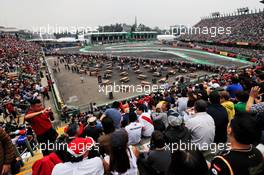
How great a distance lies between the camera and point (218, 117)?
419cm

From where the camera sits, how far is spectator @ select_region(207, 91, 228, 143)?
419cm

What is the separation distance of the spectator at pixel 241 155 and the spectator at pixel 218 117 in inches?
77.3

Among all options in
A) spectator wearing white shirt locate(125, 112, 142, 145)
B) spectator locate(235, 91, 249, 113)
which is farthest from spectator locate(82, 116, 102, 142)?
spectator locate(235, 91, 249, 113)

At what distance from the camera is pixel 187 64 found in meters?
34.0

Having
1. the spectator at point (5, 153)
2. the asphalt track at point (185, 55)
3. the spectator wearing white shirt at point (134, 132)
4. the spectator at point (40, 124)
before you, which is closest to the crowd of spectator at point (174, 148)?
the spectator wearing white shirt at point (134, 132)

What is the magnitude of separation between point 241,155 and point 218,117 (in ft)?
7.05

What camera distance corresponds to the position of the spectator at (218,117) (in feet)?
13.7

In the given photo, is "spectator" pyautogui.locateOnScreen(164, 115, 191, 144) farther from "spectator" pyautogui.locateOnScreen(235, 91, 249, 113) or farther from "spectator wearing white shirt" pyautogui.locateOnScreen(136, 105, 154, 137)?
"spectator" pyautogui.locateOnScreen(235, 91, 249, 113)

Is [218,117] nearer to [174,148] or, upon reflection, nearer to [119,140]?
[174,148]

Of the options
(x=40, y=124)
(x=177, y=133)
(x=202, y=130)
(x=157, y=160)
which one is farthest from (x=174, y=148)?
(x=40, y=124)

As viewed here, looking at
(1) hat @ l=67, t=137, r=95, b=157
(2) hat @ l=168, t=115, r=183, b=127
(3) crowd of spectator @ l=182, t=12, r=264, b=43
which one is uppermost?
(3) crowd of spectator @ l=182, t=12, r=264, b=43

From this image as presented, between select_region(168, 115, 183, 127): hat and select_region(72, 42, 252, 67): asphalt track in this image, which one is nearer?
select_region(168, 115, 183, 127): hat

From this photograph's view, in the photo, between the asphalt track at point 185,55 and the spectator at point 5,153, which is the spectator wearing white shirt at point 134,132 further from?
the asphalt track at point 185,55

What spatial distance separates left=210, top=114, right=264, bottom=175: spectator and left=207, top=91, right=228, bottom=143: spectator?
1.96 m
